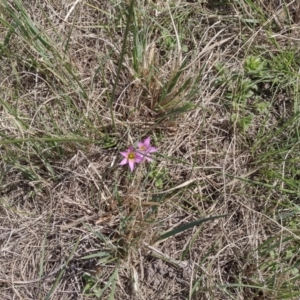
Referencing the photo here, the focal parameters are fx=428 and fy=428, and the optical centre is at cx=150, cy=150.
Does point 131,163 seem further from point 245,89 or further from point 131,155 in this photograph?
point 245,89

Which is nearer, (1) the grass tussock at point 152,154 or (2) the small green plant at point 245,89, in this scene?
(1) the grass tussock at point 152,154

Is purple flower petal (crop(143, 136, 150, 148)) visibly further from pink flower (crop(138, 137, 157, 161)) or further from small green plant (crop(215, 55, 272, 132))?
small green plant (crop(215, 55, 272, 132))

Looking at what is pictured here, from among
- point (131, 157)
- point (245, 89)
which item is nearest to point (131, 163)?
point (131, 157)

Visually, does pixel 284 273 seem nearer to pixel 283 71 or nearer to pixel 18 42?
pixel 283 71

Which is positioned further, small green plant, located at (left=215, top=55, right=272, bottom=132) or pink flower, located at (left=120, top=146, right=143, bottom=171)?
small green plant, located at (left=215, top=55, right=272, bottom=132)

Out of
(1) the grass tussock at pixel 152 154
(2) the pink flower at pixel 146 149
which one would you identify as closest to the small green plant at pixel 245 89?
(1) the grass tussock at pixel 152 154

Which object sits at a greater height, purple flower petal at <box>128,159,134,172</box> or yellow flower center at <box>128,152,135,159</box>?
yellow flower center at <box>128,152,135,159</box>

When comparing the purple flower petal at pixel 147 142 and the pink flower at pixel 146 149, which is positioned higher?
the purple flower petal at pixel 147 142

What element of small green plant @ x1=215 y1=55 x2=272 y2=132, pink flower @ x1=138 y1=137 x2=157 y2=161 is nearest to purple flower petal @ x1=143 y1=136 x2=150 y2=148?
pink flower @ x1=138 y1=137 x2=157 y2=161

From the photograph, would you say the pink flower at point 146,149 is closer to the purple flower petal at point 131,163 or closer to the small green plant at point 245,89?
the purple flower petal at point 131,163
